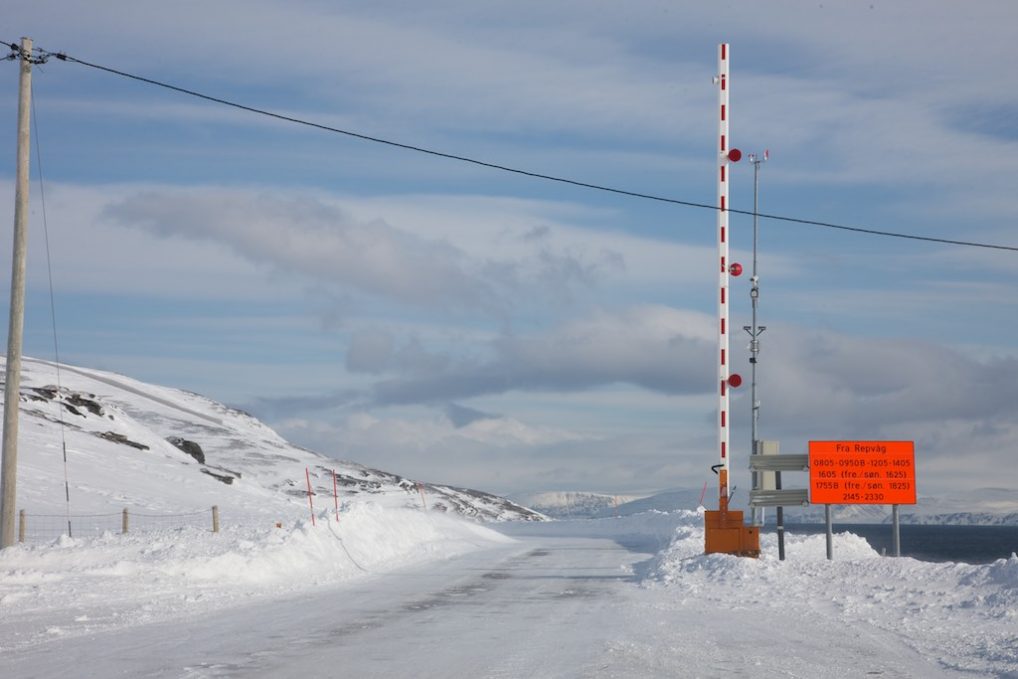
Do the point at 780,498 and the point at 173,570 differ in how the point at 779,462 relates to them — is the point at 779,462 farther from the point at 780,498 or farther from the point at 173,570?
the point at 173,570

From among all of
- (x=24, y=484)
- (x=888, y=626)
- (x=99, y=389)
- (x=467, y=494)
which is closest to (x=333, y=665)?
(x=888, y=626)

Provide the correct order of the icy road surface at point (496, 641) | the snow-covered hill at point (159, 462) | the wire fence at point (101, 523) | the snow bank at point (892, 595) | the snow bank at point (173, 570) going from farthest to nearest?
the snow-covered hill at point (159, 462) < the wire fence at point (101, 523) < the snow bank at point (173, 570) < the snow bank at point (892, 595) < the icy road surface at point (496, 641)

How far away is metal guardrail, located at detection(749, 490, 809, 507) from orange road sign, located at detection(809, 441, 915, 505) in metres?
0.43

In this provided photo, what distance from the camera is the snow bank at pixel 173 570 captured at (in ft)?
55.6

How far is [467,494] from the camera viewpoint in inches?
6811

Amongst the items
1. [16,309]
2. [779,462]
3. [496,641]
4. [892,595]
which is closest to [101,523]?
[16,309]

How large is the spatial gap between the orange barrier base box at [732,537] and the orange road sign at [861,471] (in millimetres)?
1846

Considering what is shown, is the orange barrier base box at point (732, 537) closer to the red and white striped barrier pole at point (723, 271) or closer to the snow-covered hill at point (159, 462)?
the red and white striped barrier pole at point (723, 271)

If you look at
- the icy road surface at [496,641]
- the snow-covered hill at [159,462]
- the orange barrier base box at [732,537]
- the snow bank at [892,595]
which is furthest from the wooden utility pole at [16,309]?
the snow-covered hill at [159,462]

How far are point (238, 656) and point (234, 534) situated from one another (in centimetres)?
1814

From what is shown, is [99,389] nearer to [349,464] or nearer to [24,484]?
[349,464]

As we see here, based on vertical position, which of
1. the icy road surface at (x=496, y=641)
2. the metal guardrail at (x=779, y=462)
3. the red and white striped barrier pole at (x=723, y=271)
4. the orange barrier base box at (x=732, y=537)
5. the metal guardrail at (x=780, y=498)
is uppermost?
the red and white striped barrier pole at (x=723, y=271)

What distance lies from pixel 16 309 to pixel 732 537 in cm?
1591

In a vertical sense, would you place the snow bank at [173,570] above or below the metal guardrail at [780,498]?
below
